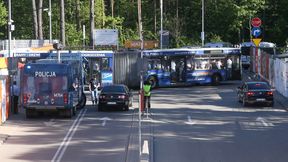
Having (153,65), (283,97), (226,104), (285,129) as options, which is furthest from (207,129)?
(153,65)

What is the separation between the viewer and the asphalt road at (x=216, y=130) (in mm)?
19188

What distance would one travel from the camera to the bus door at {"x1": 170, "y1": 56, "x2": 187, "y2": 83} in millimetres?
49406

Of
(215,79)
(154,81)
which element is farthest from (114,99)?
(215,79)

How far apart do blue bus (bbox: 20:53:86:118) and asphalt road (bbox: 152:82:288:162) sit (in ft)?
15.1

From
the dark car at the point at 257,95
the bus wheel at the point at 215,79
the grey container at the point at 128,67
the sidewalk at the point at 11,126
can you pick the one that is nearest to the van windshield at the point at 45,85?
the sidewalk at the point at 11,126

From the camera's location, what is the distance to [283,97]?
4075 cm

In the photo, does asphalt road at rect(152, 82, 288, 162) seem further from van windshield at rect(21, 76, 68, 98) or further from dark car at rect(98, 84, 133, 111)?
van windshield at rect(21, 76, 68, 98)

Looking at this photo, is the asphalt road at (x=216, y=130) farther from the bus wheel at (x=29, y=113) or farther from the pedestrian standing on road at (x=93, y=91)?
the bus wheel at (x=29, y=113)

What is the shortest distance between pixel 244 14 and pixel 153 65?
34184mm

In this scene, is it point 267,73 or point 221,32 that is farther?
point 221,32

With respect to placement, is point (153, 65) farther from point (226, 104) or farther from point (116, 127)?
point (116, 127)

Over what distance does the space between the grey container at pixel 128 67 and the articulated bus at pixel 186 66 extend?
2.18ft

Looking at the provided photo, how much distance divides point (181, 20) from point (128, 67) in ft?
135

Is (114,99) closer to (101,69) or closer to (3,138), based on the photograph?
(3,138)
